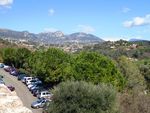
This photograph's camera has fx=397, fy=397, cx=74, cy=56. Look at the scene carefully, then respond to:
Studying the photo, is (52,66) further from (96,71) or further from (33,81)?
(96,71)

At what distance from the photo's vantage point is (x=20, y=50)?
93.7 meters

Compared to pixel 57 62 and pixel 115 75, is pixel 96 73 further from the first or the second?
pixel 57 62

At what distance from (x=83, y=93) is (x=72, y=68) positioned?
2189cm

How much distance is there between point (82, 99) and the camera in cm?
3441

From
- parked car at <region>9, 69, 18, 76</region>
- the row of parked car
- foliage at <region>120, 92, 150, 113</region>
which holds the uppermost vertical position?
foliage at <region>120, 92, 150, 113</region>

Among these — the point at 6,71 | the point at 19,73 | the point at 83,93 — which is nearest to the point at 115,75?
the point at 83,93

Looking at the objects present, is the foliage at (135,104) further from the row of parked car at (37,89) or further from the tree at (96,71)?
the row of parked car at (37,89)

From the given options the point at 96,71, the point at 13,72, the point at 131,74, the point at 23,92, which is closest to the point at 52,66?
the point at 23,92

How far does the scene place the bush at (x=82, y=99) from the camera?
113ft

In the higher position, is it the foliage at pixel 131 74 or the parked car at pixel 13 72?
the foliage at pixel 131 74

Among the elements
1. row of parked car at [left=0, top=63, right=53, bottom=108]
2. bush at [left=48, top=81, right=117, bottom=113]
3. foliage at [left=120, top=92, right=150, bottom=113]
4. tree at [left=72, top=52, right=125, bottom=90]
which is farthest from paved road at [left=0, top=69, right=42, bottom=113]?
foliage at [left=120, top=92, right=150, bottom=113]

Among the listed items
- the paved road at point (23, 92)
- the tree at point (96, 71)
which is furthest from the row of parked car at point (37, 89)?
the tree at point (96, 71)

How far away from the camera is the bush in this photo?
34438 millimetres

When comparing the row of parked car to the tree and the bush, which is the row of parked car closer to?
the tree
